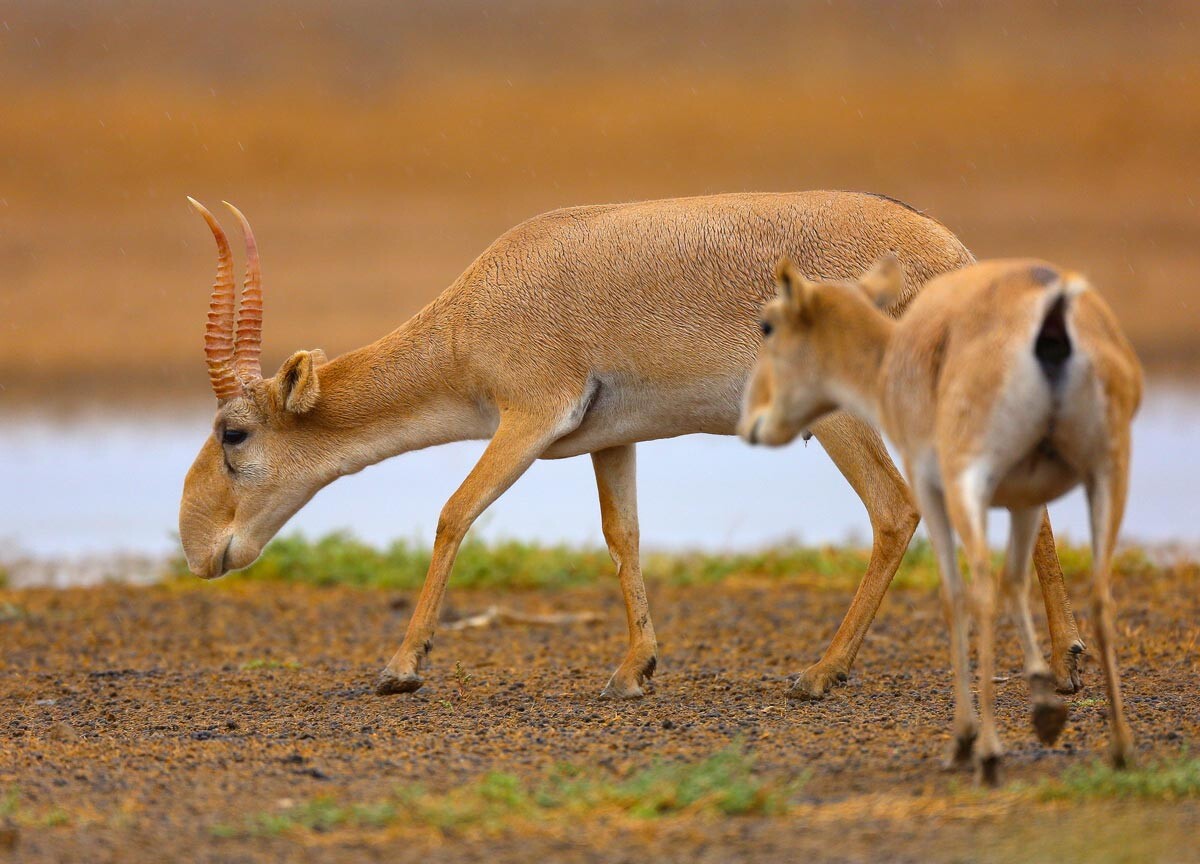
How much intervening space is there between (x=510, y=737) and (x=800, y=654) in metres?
2.86

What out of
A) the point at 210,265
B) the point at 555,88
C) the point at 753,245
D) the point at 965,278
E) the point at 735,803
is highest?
the point at 555,88

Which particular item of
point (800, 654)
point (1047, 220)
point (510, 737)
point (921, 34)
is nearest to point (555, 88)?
point (921, 34)

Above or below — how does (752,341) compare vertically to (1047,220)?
below

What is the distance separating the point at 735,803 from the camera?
554cm

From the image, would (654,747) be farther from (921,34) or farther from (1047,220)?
(921,34)

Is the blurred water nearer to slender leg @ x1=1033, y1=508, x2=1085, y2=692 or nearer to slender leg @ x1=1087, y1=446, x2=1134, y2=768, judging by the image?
slender leg @ x1=1033, y1=508, x2=1085, y2=692

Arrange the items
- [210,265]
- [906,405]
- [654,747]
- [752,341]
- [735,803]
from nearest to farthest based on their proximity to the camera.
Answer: [735,803] → [906,405] → [654,747] → [752,341] → [210,265]

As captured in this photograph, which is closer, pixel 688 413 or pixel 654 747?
pixel 654 747

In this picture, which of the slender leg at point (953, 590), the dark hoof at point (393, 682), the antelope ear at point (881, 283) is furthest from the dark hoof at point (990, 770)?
the dark hoof at point (393, 682)

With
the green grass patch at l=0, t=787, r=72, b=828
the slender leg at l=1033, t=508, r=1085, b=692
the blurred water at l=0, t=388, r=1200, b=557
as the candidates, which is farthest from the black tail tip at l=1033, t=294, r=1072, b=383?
the blurred water at l=0, t=388, r=1200, b=557

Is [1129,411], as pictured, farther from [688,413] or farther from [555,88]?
[555,88]

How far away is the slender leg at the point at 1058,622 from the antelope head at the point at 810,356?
1.99m

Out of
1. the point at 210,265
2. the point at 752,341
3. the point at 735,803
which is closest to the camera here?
the point at 735,803

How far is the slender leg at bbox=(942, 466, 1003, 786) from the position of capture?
5.52 meters
